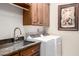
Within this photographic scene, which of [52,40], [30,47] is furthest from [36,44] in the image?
[52,40]

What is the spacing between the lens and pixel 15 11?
2.41 metres

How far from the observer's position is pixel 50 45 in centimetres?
204

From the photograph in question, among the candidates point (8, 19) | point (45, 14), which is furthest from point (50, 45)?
point (8, 19)

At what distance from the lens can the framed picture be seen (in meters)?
1.89

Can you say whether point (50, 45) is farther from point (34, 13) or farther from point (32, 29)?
point (34, 13)

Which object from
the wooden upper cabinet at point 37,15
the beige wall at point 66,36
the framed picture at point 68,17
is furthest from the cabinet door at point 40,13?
the framed picture at point 68,17

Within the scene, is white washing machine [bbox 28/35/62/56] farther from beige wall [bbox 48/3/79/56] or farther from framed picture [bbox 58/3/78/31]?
framed picture [bbox 58/3/78/31]

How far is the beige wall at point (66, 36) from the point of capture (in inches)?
75.7

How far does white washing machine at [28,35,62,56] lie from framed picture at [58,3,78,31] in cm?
19

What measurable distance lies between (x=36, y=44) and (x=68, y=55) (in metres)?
0.45

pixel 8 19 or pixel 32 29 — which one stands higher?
pixel 8 19

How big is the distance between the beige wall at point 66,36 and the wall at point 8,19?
555 millimetres

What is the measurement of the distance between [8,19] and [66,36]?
95 cm

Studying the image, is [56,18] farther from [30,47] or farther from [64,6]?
[30,47]
